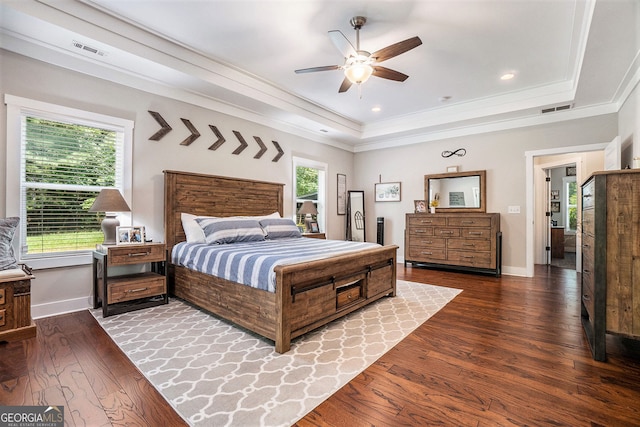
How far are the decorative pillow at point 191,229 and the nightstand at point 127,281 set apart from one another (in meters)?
0.38

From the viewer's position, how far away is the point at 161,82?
3.78 m

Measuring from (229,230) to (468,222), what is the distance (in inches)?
164

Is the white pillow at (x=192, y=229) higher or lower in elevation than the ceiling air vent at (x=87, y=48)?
lower

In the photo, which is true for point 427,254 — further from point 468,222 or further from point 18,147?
point 18,147

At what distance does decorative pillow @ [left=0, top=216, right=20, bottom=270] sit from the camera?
2.45 metres

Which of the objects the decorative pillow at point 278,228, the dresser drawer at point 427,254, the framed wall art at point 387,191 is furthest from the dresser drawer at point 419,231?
the decorative pillow at point 278,228

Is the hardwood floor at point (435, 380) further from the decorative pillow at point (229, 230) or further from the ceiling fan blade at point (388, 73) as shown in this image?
the ceiling fan blade at point (388, 73)

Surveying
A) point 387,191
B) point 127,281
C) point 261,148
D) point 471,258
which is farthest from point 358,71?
point 387,191

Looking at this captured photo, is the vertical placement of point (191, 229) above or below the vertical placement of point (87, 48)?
below

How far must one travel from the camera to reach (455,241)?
17.8 ft

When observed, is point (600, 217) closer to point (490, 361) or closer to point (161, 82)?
point (490, 361)

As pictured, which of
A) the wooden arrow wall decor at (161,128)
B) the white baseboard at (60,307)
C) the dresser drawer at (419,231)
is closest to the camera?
the white baseboard at (60,307)

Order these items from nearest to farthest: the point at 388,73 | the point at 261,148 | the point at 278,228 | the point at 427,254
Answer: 1. the point at 388,73
2. the point at 278,228
3. the point at 261,148
4. the point at 427,254

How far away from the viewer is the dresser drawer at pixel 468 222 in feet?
17.0
